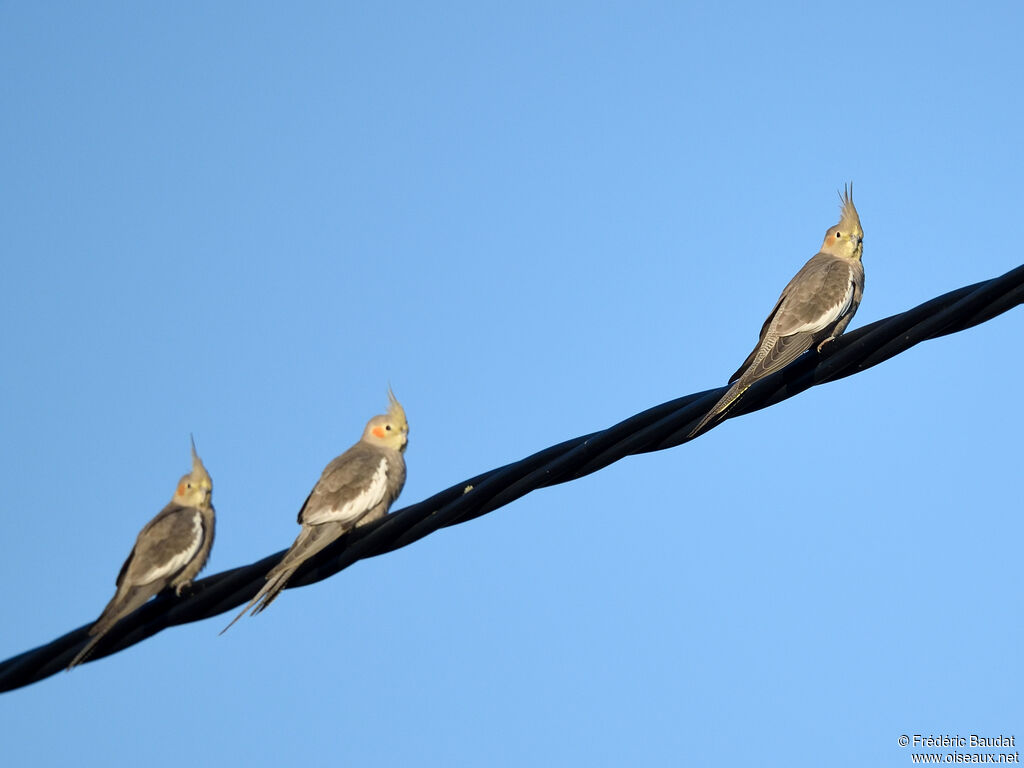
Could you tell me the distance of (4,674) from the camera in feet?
20.9

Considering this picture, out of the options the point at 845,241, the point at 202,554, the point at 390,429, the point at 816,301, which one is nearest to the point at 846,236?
the point at 845,241

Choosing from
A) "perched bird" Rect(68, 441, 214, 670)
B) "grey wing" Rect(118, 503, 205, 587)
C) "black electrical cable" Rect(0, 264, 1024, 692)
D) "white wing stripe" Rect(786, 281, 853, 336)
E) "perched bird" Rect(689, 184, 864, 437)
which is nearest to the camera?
"black electrical cable" Rect(0, 264, 1024, 692)

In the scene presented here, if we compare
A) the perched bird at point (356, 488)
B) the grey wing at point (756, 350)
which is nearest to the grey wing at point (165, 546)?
the perched bird at point (356, 488)

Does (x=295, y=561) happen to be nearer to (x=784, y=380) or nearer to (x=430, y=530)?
(x=430, y=530)

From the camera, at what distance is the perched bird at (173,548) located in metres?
8.77

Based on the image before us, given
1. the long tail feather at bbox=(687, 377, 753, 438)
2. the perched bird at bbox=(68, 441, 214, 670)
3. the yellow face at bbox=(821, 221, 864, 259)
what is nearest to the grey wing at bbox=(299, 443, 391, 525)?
the perched bird at bbox=(68, 441, 214, 670)

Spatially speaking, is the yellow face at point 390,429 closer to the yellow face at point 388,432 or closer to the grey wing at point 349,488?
the yellow face at point 388,432

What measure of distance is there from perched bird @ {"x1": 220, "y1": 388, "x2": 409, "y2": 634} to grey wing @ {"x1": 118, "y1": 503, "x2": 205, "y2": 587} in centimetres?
129

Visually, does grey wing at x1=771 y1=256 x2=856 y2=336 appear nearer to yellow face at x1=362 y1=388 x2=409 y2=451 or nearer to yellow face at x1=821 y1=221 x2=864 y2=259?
yellow face at x1=821 y1=221 x2=864 y2=259

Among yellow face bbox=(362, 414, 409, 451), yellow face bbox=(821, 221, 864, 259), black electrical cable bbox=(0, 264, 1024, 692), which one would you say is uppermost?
yellow face bbox=(821, 221, 864, 259)

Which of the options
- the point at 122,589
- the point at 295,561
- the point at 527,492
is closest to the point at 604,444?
the point at 527,492

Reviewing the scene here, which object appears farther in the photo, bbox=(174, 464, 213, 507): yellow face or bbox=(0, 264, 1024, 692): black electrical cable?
bbox=(174, 464, 213, 507): yellow face

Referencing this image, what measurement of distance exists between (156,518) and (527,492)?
495 cm

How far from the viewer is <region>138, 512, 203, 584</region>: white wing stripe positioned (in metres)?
8.97
